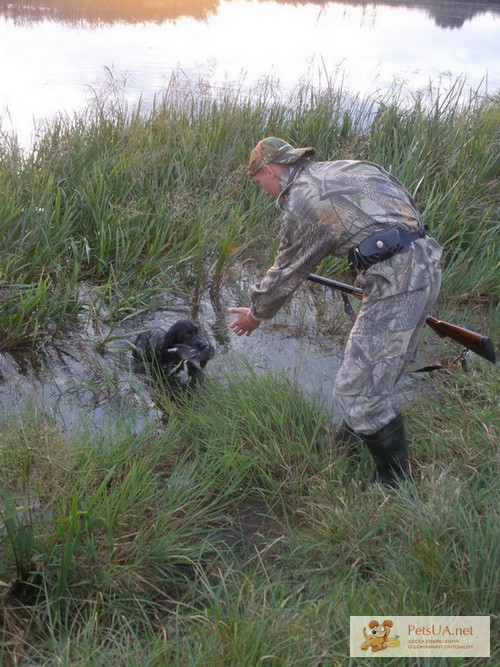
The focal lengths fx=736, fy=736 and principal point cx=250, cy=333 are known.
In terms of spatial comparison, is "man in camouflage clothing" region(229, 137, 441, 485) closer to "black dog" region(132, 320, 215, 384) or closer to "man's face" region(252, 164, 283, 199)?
"man's face" region(252, 164, 283, 199)

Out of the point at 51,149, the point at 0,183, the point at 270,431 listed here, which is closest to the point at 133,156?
the point at 51,149

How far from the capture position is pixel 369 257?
11.5 feet

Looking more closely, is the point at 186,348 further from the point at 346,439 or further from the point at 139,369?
the point at 346,439

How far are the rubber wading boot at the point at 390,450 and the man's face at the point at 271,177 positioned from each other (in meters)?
1.31

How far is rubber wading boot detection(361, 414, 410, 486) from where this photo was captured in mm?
3619

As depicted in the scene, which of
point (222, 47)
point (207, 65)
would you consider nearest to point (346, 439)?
point (207, 65)

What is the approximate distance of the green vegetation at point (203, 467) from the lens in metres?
2.51

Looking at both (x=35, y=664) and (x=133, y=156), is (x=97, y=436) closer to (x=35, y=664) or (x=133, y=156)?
(x=35, y=664)

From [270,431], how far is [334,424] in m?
0.61

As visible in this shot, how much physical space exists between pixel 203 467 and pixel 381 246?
138 centimetres

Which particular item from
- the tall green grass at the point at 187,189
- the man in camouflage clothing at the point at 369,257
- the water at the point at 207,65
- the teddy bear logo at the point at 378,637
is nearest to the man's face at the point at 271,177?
the man in camouflage clothing at the point at 369,257

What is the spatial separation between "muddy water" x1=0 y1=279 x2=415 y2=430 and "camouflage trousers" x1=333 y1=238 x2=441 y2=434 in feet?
2.24

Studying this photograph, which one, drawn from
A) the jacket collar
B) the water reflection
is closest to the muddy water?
the jacket collar

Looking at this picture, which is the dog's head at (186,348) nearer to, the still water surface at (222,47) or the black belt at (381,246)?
the black belt at (381,246)
